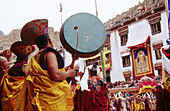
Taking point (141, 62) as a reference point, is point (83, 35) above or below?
below

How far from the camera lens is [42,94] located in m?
1.47

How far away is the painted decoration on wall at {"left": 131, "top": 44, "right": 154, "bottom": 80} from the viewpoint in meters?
14.9

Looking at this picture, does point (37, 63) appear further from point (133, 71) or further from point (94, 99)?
point (133, 71)

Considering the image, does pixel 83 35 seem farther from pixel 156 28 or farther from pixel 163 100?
pixel 156 28

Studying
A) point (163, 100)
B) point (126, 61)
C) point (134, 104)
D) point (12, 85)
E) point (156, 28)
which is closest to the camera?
point (12, 85)

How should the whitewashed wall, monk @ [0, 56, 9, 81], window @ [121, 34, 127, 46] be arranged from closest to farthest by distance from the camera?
monk @ [0, 56, 9, 81] → the whitewashed wall → window @ [121, 34, 127, 46]

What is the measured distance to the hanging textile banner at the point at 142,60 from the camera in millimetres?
14910

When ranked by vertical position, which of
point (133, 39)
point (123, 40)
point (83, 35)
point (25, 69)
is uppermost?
point (123, 40)

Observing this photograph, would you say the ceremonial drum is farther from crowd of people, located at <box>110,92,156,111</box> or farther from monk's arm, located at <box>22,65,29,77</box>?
crowd of people, located at <box>110,92,156,111</box>

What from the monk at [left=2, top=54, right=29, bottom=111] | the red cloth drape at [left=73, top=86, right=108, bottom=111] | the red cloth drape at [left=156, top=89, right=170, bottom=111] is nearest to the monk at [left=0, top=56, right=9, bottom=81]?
the monk at [left=2, top=54, right=29, bottom=111]

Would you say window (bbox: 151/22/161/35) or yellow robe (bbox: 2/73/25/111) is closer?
yellow robe (bbox: 2/73/25/111)

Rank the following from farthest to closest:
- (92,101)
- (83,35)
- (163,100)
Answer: (92,101) → (163,100) → (83,35)

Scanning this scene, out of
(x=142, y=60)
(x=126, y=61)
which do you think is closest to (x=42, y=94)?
(x=142, y=60)

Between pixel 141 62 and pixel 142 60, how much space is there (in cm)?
21
